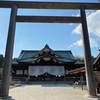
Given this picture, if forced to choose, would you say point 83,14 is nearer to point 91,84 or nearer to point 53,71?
point 91,84

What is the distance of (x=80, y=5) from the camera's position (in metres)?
6.78

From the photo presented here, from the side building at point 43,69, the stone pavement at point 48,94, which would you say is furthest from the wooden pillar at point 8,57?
the side building at point 43,69

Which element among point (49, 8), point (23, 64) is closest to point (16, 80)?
point (23, 64)

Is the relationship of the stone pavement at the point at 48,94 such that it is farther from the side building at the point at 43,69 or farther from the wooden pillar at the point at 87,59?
the side building at the point at 43,69

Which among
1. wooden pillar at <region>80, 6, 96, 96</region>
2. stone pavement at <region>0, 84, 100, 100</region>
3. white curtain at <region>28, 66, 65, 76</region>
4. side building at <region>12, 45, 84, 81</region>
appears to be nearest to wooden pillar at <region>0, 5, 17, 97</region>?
stone pavement at <region>0, 84, 100, 100</region>

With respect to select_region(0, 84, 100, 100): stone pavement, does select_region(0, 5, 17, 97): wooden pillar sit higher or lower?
higher

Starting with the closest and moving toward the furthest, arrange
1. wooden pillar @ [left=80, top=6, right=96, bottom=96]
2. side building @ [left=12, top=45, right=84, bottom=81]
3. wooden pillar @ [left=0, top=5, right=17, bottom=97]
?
1. wooden pillar @ [left=0, top=5, right=17, bottom=97]
2. wooden pillar @ [left=80, top=6, right=96, bottom=96]
3. side building @ [left=12, top=45, right=84, bottom=81]

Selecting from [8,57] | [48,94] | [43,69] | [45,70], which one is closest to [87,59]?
[48,94]

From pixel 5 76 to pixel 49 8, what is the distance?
17.1ft

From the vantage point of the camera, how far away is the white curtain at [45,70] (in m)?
17.8

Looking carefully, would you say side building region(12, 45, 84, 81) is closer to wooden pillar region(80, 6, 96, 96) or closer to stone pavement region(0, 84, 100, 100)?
stone pavement region(0, 84, 100, 100)

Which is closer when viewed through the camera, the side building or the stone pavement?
the stone pavement

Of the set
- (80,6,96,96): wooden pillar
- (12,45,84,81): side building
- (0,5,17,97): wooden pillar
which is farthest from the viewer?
(12,45,84,81): side building

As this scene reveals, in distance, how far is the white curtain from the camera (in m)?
17.8
